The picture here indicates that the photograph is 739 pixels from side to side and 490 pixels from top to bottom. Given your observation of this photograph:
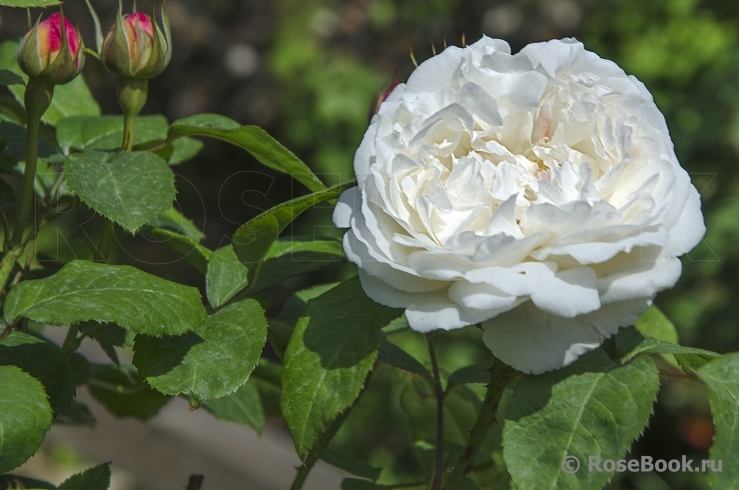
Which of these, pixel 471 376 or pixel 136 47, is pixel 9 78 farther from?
pixel 471 376

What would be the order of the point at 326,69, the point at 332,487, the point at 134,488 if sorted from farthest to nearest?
the point at 326,69, the point at 134,488, the point at 332,487

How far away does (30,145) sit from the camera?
25.0 inches

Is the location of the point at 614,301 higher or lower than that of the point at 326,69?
higher

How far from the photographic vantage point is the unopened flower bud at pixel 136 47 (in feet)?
2.11

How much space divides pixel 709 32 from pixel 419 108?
274cm

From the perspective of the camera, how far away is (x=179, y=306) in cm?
54

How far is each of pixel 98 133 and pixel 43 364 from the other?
0.91ft

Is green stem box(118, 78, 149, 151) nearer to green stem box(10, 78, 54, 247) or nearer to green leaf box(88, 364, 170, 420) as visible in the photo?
green stem box(10, 78, 54, 247)

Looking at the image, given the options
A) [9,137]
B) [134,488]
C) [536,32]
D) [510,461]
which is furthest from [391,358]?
[536,32]

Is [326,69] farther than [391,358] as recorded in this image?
Yes

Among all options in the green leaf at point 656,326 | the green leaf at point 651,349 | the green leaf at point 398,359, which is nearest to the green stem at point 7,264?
the green leaf at point 398,359

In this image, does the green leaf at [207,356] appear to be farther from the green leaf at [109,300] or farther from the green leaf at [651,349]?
the green leaf at [651,349]

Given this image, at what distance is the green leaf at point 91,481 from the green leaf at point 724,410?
0.43 m

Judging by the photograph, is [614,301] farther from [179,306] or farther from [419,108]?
[179,306]
